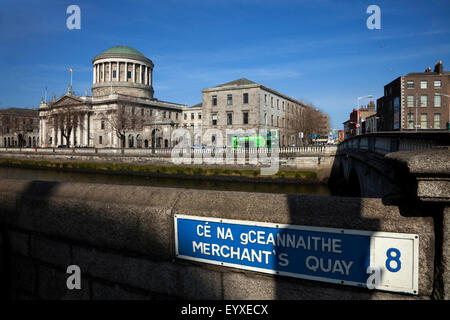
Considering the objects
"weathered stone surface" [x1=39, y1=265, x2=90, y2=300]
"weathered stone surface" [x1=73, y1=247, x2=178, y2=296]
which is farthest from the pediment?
"weathered stone surface" [x1=73, y1=247, x2=178, y2=296]

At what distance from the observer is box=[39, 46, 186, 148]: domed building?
67.1 m

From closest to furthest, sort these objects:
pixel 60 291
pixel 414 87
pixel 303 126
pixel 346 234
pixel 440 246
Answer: pixel 440 246
pixel 346 234
pixel 60 291
pixel 414 87
pixel 303 126

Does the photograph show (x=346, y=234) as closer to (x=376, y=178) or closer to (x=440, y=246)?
(x=440, y=246)

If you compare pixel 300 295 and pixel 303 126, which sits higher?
pixel 303 126

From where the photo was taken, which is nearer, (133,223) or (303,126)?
(133,223)

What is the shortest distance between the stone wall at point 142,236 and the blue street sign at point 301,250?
58 mm

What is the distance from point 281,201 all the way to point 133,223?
1.40m

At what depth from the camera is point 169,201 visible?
9.21ft

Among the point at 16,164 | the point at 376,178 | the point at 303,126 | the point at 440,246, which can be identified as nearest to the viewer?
the point at 440,246

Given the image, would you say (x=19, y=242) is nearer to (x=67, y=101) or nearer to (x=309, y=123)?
(x=309, y=123)

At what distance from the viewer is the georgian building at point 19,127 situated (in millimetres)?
102700

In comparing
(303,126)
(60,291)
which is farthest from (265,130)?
(60,291)

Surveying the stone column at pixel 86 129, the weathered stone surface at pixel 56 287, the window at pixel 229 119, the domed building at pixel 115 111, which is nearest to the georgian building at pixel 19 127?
the domed building at pixel 115 111

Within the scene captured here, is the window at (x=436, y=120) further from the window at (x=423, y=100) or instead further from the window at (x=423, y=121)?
the window at (x=423, y=100)
